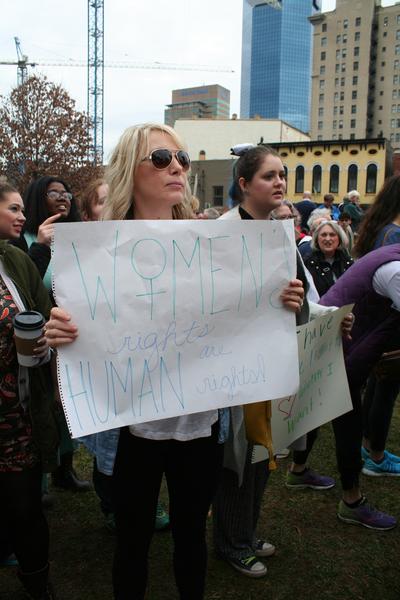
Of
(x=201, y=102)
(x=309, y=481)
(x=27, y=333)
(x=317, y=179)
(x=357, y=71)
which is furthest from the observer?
(x=201, y=102)

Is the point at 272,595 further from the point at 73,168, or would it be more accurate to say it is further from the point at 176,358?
the point at 73,168

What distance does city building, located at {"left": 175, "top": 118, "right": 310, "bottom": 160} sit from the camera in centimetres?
4994

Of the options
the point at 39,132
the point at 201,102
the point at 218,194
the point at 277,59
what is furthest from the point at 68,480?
the point at 277,59

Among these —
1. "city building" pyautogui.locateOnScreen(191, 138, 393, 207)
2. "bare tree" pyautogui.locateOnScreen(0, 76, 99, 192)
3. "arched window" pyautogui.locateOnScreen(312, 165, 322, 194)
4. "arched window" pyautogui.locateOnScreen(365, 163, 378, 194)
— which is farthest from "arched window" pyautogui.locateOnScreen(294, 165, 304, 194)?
"bare tree" pyautogui.locateOnScreen(0, 76, 99, 192)

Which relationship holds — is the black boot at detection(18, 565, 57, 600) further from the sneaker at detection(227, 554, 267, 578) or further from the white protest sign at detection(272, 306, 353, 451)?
the white protest sign at detection(272, 306, 353, 451)

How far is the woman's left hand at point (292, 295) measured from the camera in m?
1.82

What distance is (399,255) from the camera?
2.30 meters

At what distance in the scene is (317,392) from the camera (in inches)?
89.2

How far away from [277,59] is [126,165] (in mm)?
159157

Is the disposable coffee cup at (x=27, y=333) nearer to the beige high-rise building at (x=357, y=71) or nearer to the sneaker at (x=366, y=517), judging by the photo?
the sneaker at (x=366, y=517)

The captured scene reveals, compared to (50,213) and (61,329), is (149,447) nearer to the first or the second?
(61,329)

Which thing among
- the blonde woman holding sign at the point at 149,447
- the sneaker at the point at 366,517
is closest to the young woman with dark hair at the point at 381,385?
the sneaker at the point at 366,517

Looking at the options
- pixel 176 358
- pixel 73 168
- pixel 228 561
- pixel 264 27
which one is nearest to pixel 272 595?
pixel 228 561

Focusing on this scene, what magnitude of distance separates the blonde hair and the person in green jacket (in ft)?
1.70
